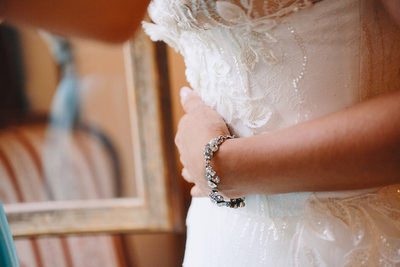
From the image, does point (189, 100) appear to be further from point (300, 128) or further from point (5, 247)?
point (5, 247)

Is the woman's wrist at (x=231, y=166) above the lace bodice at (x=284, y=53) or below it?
below

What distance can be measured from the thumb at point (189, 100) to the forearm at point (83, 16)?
186 millimetres

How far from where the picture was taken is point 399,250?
397mm

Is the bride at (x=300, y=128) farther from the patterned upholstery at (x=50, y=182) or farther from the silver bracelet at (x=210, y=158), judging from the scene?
the patterned upholstery at (x=50, y=182)

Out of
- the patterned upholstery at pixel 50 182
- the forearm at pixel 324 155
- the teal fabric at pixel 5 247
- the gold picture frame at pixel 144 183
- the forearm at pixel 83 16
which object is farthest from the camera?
the patterned upholstery at pixel 50 182

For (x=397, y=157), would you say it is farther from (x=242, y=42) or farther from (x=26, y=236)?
(x=26, y=236)

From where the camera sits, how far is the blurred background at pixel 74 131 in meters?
1.21

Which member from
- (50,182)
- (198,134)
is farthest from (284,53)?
(50,182)

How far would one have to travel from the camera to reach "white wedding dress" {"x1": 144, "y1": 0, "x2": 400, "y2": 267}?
40 centimetres

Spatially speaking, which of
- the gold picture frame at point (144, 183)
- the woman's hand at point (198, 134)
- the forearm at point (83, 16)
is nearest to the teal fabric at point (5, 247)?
the woman's hand at point (198, 134)

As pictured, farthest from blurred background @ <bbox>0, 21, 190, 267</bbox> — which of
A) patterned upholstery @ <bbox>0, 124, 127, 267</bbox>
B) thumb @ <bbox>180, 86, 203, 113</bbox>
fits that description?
thumb @ <bbox>180, 86, 203, 113</bbox>

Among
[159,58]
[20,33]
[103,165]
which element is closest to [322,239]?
[159,58]

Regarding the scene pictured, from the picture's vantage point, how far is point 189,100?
552 millimetres

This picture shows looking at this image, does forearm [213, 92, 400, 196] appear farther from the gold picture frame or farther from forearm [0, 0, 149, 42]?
the gold picture frame
